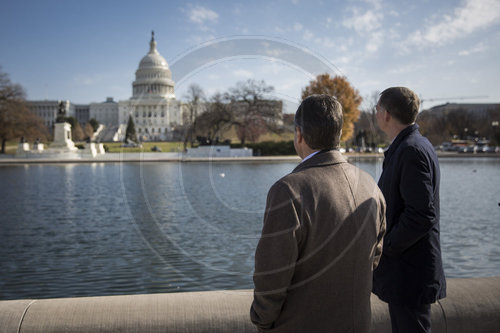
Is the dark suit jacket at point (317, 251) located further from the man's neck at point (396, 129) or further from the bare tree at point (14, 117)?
the bare tree at point (14, 117)

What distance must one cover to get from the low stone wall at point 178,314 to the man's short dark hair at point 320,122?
1.58 m

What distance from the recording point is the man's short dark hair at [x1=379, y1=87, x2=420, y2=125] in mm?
2686

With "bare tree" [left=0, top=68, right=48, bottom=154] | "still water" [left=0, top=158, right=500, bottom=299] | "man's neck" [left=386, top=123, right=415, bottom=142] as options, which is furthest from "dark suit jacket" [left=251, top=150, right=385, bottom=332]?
"bare tree" [left=0, top=68, right=48, bottom=154]

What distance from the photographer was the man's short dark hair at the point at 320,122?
1889 millimetres

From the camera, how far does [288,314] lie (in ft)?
5.96

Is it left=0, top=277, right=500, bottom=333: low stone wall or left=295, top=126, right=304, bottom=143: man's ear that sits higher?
left=295, top=126, right=304, bottom=143: man's ear

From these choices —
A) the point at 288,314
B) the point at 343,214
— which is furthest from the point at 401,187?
the point at 288,314

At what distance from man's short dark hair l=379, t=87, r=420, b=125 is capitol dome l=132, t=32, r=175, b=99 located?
1.54 metres

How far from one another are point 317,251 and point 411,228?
92 cm

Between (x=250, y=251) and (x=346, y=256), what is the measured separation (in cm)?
708

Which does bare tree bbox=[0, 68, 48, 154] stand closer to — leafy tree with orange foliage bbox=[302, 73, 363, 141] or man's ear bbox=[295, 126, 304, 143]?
leafy tree with orange foliage bbox=[302, 73, 363, 141]

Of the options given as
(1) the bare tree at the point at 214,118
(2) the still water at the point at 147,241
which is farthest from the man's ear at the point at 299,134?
(1) the bare tree at the point at 214,118

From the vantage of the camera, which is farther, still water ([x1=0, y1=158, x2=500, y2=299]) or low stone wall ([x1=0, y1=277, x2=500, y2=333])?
still water ([x1=0, y1=158, x2=500, y2=299])

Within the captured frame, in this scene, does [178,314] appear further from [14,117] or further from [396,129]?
[14,117]
